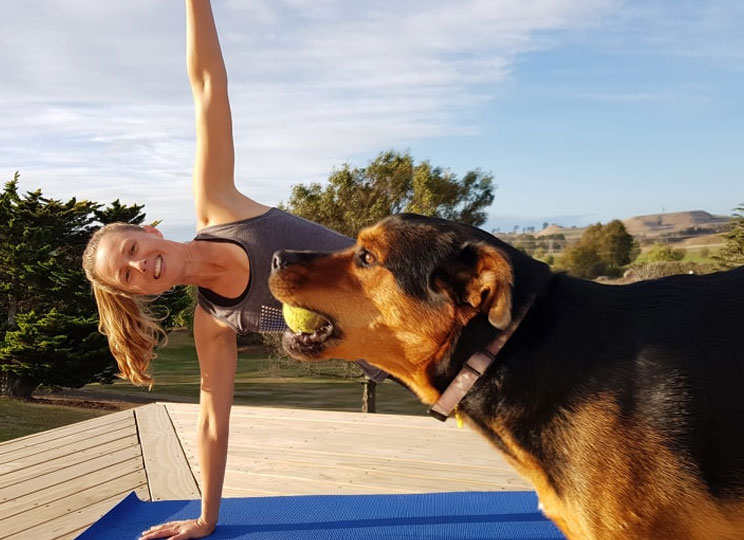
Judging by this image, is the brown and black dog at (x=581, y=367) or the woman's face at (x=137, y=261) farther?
the woman's face at (x=137, y=261)

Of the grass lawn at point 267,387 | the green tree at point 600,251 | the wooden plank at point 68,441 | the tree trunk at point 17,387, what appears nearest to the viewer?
the wooden plank at point 68,441

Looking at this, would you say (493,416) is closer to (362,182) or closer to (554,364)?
(554,364)

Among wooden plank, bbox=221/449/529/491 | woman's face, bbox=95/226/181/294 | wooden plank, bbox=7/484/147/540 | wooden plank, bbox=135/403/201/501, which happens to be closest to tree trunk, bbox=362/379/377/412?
wooden plank, bbox=135/403/201/501

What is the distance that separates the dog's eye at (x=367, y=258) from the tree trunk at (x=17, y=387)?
10305 millimetres

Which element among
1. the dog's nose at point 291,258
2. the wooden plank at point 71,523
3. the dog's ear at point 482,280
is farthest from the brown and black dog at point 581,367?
the wooden plank at point 71,523

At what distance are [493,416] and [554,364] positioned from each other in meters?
0.20

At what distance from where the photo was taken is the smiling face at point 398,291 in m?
1.73

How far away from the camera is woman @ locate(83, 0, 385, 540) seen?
2.66 meters

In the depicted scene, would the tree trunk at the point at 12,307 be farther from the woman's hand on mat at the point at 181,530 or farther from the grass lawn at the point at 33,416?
the woman's hand on mat at the point at 181,530

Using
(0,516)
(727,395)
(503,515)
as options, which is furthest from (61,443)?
(727,395)

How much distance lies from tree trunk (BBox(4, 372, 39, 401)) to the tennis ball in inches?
391

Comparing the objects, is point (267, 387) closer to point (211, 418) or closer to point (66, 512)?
point (66, 512)

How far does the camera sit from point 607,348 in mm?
1629

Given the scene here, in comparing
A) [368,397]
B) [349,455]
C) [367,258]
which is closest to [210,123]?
[367,258]
